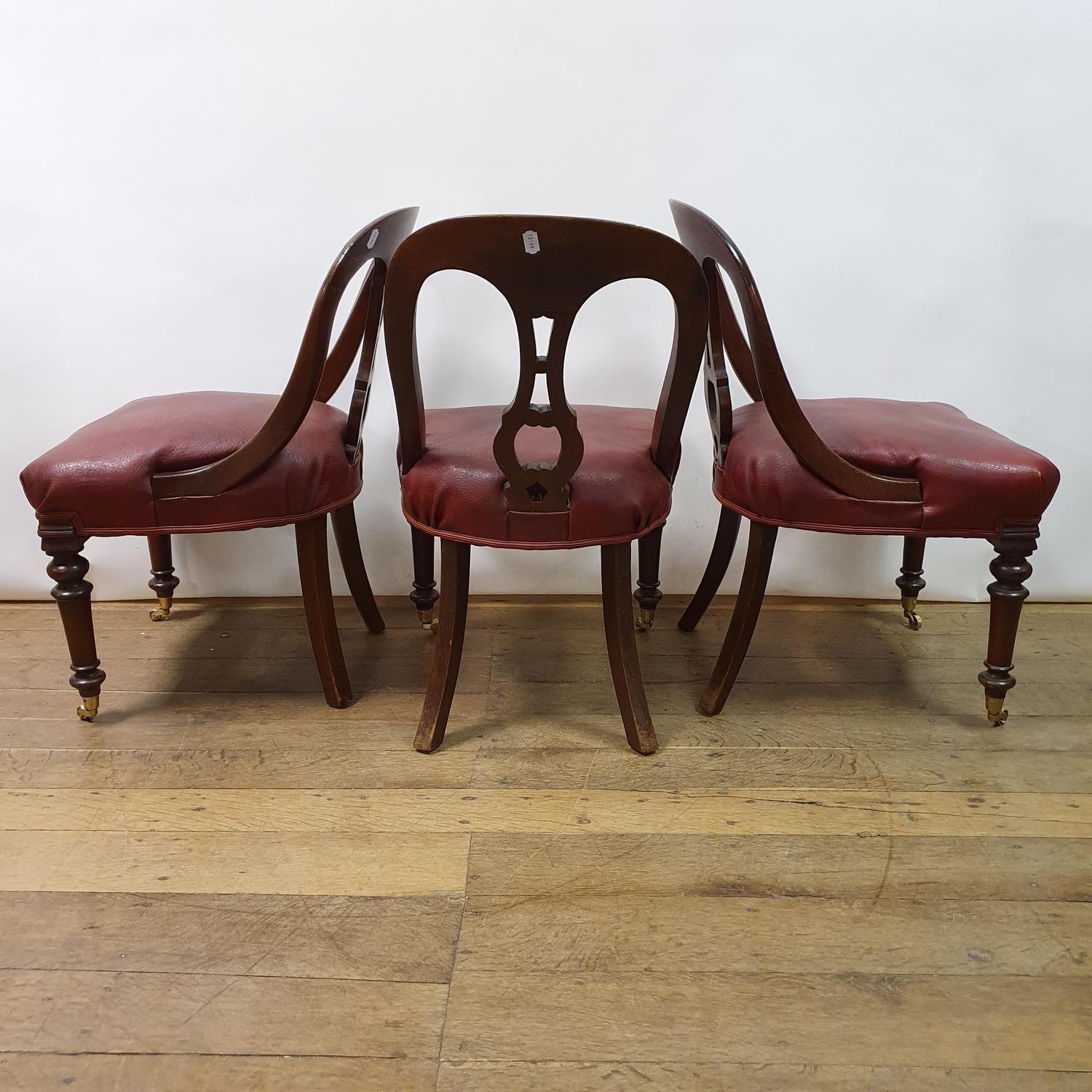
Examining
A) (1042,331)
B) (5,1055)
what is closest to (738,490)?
(1042,331)

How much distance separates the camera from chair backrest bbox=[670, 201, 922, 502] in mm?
1621

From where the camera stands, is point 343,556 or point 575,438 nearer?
point 575,438

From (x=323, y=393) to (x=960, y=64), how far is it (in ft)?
5.10

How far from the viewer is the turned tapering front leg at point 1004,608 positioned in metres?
1.77

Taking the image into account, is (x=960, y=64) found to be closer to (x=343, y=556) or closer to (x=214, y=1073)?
(x=343, y=556)

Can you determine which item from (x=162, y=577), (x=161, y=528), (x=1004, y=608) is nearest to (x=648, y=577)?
(x=1004, y=608)

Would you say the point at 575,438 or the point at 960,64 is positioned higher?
the point at 960,64

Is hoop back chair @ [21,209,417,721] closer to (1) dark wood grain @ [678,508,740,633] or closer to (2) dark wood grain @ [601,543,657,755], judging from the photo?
(2) dark wood grain @ [601,543,657,755]

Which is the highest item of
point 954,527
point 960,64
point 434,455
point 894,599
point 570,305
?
point 960,64

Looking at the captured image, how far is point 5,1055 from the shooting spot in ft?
3.92

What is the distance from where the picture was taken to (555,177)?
7.34 ft

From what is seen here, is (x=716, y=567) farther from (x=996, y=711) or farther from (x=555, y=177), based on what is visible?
(x=555, y=177)

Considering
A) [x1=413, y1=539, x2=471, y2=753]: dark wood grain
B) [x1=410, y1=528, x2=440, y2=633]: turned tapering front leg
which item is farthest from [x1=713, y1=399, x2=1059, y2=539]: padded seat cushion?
[x1=410, y1=528, x2=440, y2=633]: turned tapering front leg

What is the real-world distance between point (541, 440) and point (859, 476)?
55 centimetres
